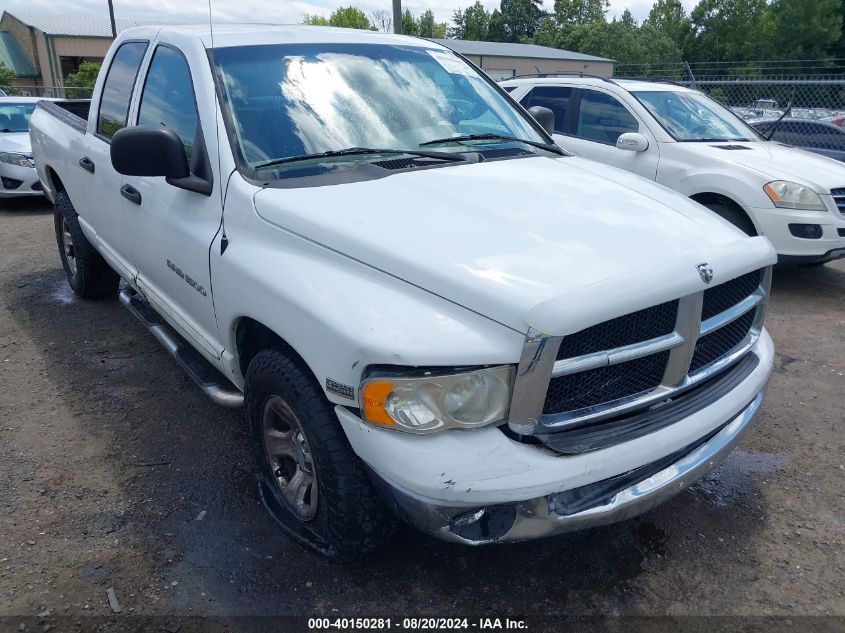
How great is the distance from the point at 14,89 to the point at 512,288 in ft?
116

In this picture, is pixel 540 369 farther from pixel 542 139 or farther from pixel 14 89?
pixel 14 89

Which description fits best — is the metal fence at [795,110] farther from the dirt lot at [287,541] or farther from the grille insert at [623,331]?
the grille insert at [623,331]

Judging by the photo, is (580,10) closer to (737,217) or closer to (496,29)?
(496,29)

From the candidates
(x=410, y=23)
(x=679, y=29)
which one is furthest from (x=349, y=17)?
(x=679, y=29)

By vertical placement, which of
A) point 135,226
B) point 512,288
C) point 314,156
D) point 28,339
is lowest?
point 28,339

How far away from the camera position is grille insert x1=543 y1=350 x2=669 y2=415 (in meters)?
2.08

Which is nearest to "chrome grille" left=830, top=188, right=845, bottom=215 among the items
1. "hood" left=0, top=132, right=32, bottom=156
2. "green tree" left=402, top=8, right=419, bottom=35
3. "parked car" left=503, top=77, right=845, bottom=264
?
"parked car" left=503, top=77, right=845, bottom=264

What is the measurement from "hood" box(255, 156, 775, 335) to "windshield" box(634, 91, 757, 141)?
13.8 feet

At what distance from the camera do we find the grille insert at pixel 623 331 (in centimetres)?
203

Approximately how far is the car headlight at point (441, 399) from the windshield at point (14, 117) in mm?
10722

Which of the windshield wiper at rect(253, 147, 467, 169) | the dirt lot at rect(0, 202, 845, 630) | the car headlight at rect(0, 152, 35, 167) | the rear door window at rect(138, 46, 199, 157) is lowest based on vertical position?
the dirt lot at rect(0, 202, 845, 630)

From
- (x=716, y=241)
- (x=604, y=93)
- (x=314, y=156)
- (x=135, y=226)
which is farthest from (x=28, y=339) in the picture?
(x=604, y=93)

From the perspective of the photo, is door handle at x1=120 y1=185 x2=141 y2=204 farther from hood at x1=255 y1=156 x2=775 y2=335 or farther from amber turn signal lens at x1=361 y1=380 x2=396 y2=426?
amber turn signal lens at x1=361 y1=380 x2=396 y2=426

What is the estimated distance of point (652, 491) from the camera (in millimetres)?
2215
